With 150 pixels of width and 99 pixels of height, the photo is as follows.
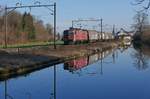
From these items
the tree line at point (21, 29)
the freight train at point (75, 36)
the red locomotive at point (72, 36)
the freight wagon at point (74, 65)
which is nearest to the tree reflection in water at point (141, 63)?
the freight wagon at point (74, 65)

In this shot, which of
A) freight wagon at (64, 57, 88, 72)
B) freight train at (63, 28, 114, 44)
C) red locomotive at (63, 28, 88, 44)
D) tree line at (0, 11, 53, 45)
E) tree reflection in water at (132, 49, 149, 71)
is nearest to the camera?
freight wagon at (64, 57, 88, 72)

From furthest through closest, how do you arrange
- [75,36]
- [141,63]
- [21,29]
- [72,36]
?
1. [21,29]
2. [75,36]
3. [72,36]
4. [141,63]

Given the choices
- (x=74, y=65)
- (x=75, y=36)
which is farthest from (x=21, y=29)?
(x=74, y=65)

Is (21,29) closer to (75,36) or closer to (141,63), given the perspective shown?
(75,36)

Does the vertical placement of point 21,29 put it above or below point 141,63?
above

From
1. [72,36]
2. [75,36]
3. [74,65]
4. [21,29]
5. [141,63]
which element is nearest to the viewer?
[74,65]

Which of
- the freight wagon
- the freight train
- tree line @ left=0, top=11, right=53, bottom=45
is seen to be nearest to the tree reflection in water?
the freight wagon

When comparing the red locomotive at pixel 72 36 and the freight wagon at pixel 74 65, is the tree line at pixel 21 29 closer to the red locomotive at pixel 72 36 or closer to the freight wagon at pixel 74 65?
the red locomotive at pixel 72 36

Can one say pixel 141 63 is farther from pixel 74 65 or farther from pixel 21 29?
pixel 21 29

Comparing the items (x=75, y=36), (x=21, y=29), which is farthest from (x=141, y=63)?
(x=21, y=29)

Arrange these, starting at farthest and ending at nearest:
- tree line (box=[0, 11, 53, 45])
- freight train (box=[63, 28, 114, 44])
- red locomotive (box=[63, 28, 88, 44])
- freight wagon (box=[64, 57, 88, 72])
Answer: tree line (box=[0, 11, 53, 45])
freight train (box=[63, 28, 114, 44])
red locomotive (box=[63, 28, 88, 44])
freight wagon (box=[64, 57, 88, 72])

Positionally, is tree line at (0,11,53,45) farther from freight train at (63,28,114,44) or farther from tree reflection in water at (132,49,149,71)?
tree reflection in water at (132,49,149,71)

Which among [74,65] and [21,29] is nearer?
[74,65]

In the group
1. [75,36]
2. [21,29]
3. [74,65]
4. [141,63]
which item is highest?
[21,29]
